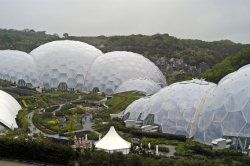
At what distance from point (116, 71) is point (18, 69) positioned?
19.3m

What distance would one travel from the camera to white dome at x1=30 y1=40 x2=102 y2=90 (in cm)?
8069

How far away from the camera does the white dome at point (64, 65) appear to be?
80.7 metres

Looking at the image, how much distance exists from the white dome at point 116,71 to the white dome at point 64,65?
1.93 m

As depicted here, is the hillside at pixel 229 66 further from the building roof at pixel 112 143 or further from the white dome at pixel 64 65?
the building roof at pixel 112 143

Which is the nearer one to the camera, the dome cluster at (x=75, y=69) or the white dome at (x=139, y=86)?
the white dome at (x=139, y=86)

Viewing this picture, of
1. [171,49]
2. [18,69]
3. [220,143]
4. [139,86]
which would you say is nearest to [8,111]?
[220,143]

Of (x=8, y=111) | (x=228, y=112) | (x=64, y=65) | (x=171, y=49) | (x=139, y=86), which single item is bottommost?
(x=228, y=112)

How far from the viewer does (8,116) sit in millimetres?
45562

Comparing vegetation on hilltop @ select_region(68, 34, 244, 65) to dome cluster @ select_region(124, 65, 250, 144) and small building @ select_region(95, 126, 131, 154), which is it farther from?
small building @ select_region(95, 126, 131, 154)

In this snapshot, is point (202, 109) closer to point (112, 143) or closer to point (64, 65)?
point (112, 143)

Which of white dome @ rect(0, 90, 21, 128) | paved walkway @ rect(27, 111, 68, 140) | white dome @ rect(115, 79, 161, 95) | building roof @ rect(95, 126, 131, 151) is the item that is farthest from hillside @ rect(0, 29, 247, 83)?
building roof @ rect(95, 126, 131, 151)

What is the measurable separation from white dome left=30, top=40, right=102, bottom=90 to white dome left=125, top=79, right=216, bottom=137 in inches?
1499

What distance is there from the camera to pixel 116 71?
76.6 metres

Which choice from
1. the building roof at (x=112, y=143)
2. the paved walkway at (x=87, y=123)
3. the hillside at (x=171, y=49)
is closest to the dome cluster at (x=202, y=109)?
the paved walkway at (x=87, y=123)
